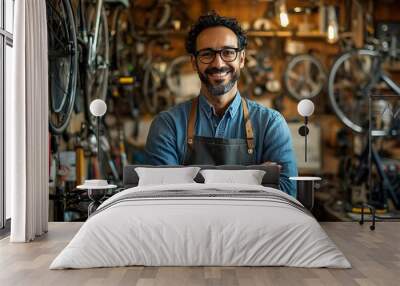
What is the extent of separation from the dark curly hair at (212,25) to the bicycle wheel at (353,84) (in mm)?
1498

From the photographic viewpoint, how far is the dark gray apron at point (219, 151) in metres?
6.31

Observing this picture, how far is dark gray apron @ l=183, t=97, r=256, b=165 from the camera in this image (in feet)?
20.7

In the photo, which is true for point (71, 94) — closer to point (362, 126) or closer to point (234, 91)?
point (234, 91)

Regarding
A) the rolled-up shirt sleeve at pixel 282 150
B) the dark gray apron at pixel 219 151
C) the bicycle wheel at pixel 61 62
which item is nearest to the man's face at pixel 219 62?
the dark gray apron at pixel 219 151

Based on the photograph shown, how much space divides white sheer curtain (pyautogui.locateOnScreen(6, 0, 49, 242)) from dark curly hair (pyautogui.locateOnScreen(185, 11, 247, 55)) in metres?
1.78

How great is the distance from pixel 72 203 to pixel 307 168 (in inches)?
109

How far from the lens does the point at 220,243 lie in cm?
405

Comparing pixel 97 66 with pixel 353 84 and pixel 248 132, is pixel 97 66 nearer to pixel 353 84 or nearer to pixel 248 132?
pixel 248 132

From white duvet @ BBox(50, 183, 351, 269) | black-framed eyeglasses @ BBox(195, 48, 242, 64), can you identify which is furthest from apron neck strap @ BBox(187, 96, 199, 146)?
white duvet @ BBox(50, 183, 351, 269)

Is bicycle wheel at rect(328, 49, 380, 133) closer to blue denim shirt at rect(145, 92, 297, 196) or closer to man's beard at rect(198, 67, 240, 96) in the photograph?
blue denim shirt at rect(145, 92, 297, 196)

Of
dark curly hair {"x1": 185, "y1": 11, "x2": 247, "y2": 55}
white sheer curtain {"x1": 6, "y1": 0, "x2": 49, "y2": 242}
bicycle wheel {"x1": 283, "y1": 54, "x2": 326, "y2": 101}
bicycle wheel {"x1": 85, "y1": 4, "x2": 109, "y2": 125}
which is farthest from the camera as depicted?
bicycle wheel {"x1": 283, "y1": 54, "x2": 326, "y2": 101}

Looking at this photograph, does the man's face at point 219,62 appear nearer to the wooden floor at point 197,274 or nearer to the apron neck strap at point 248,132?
the apron neck strap at point 248,132

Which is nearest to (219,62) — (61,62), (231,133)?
(231,133)

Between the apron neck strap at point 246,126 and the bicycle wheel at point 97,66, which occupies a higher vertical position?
the bicycle wheel at point 97,66
